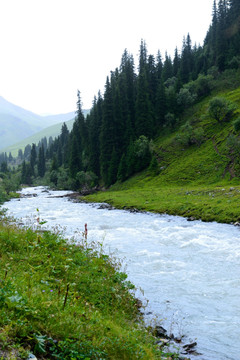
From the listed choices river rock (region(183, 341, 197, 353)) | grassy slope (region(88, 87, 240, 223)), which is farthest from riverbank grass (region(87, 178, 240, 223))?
river rock (region(183, 341, 197, 353))

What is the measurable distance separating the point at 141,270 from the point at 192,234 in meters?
9.03

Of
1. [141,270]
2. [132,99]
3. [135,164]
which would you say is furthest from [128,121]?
[141,270]

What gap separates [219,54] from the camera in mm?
95125

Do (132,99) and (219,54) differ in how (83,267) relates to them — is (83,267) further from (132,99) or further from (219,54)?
(219,54)

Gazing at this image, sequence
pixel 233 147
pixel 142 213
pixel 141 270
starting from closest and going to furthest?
pixel 141 270, pixel 142 213, pixel 233 147

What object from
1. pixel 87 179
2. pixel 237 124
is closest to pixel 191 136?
pixel 237 124

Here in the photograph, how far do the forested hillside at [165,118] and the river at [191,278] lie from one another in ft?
105

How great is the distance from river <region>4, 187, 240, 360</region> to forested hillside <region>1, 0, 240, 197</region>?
31.9 meters

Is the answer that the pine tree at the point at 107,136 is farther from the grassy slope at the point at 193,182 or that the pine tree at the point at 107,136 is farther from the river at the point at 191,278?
the river at the point at 191,278

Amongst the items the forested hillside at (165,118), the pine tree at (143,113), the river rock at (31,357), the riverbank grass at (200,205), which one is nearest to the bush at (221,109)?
the forested hillside at (165,118)

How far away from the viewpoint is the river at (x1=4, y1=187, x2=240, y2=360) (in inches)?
281

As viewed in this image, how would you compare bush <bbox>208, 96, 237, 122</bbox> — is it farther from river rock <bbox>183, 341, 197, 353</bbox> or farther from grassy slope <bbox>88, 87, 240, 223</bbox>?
river rock <bbox>183, 341, 197, 353</bbox>

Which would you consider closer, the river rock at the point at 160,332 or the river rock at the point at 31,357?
the river rock at the point at 31,357

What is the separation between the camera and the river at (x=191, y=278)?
23.4 ft
